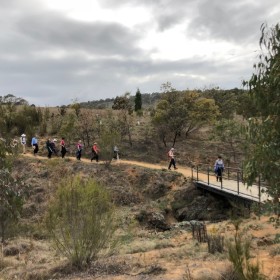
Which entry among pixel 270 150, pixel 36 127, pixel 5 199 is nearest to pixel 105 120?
pixel 36 127

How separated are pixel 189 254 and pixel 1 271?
188 inches

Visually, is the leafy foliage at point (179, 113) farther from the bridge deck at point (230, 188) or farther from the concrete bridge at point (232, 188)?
the bridge deck at point (230, 188)

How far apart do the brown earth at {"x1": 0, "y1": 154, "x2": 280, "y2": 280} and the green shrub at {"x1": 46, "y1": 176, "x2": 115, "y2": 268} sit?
1.35 feet

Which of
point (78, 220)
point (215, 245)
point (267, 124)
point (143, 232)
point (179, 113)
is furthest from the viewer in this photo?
point (179, 113)

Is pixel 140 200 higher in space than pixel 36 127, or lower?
lower

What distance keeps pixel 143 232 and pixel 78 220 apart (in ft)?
26.3

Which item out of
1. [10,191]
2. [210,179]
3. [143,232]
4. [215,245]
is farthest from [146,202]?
[10,191]

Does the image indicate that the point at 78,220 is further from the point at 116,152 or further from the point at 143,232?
the point at 116,152

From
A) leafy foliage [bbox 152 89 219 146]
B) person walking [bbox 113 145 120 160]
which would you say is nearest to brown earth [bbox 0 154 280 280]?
person walking [bbox 113 145 120 160]

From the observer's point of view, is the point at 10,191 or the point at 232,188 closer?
the point at 10,191

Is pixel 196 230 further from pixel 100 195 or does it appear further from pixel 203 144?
pixel 203 144

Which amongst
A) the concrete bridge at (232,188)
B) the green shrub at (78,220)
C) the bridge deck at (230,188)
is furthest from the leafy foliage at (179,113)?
the green shrub at (78,220)

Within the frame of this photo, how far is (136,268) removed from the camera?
10125mm

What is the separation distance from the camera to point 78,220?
407 inches
